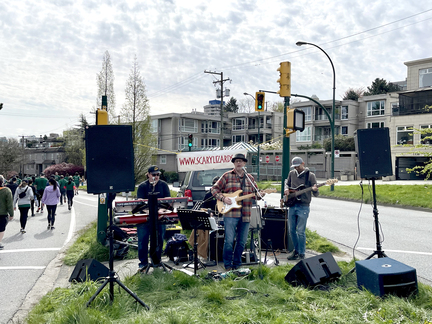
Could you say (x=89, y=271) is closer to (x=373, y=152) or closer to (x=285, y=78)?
(x=373, y=152)

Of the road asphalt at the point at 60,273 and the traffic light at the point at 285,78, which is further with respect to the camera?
the traffic light at the point at 285,78

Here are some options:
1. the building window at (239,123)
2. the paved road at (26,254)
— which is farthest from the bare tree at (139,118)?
the building window at (239,123)

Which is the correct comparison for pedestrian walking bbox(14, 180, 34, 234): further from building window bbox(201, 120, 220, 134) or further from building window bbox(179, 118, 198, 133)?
building window bbox(201, 120, 220, 134)

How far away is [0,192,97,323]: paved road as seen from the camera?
19.0 ft

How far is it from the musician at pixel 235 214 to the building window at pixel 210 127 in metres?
60.6

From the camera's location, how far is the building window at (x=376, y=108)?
172 ft

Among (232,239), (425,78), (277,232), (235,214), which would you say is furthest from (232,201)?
(425,78)

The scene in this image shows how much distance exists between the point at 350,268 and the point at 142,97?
26.9 m

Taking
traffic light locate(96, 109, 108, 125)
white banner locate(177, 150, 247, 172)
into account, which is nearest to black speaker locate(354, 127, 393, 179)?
white banner locate(177, 150, 247, 172)

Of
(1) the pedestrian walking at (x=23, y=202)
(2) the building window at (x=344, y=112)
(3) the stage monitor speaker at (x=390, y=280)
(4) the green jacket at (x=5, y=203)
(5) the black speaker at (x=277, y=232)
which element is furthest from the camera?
(2) the building window at (x=344, y=112)

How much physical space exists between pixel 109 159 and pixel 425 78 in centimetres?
4503

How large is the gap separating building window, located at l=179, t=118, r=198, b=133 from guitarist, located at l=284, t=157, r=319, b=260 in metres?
55.7

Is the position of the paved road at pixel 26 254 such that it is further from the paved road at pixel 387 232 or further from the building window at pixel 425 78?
the building window at pixel 425 78

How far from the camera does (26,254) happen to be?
8906mm
